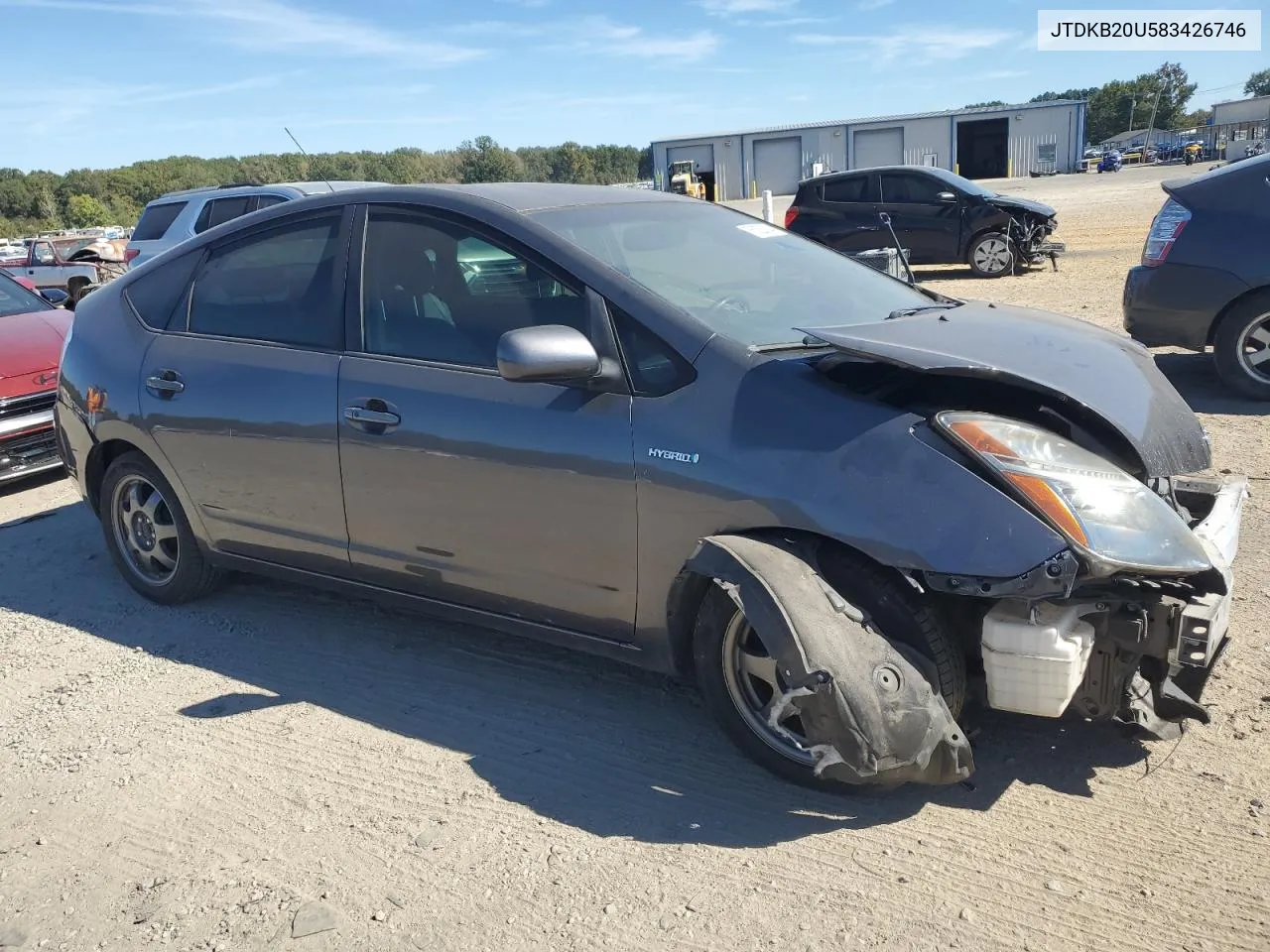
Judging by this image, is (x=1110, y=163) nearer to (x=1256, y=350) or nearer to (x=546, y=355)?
(x=1256, y=350)

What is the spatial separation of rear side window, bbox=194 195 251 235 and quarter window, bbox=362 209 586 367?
9227 mm

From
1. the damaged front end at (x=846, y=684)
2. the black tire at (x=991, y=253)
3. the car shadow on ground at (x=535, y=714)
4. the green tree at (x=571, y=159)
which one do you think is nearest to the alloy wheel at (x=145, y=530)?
the car shadow on ground at (x=535, y=714)

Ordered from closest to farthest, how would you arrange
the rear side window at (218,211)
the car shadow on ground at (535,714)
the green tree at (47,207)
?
the car shadow on ground at (535,714)
the rear side window at (218,211)
the green tree at (47,207)

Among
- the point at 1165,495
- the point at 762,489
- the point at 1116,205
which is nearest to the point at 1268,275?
the point at 1165,495

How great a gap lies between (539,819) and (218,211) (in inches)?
445

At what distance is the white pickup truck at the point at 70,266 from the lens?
18.9 metres

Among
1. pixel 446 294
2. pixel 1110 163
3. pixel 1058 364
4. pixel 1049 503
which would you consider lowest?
pixel 1049 503

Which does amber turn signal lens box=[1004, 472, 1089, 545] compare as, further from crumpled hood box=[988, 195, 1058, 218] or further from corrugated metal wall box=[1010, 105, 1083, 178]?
corrugated metal wall box=[1010, 105, 1083, 178]

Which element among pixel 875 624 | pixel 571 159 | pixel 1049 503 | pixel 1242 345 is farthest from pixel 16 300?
pixel 571 159

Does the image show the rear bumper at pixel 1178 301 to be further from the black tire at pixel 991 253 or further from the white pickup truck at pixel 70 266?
the white pickup truck at pixel 70 266

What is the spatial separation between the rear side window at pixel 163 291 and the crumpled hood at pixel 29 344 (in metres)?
3.00

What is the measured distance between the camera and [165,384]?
4438 millimetres

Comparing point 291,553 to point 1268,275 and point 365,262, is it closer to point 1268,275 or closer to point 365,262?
point 365,262

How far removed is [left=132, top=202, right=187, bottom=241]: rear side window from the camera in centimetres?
1297
